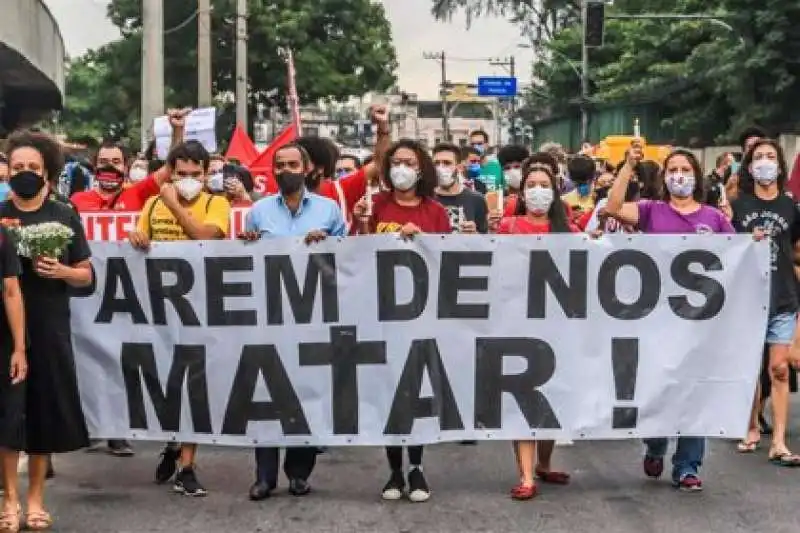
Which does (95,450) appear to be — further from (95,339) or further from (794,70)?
(794,70)

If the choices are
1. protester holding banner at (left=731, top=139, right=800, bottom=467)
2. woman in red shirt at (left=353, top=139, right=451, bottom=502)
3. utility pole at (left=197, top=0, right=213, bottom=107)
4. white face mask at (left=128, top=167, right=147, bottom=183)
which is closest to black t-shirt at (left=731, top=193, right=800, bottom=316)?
protester holding banner at (left=731, top=139, right=800, bottom=467)

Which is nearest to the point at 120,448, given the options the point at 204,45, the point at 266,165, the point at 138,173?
the point at 138,173

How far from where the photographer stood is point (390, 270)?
6.72m

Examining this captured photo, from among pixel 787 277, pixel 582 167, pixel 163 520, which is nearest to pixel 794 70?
pixel 582 167

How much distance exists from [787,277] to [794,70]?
25963 mm

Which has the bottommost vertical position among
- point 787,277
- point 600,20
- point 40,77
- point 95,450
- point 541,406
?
point 95,450

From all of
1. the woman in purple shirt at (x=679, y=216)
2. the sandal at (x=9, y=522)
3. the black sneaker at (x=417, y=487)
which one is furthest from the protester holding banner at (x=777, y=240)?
the sandal at (x=9, y=522)

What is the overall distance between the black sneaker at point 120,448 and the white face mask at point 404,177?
242 centimetres

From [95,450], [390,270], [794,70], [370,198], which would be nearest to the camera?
[390,270]

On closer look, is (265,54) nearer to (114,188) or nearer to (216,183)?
(216,183)

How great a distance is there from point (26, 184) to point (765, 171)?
3971 mm

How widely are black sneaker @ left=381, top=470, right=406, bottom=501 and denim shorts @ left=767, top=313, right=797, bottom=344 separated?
2.28 meters

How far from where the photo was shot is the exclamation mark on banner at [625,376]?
22.2 ft

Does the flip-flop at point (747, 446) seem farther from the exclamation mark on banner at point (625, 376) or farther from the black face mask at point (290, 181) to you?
the black face mask at point (290, 181)
